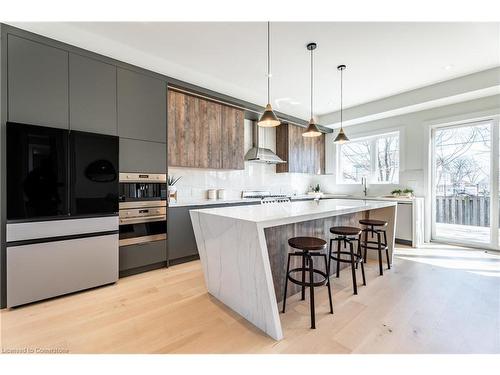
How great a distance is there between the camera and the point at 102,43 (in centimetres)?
267

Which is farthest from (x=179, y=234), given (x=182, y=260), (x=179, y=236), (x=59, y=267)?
(x=59, y=267)

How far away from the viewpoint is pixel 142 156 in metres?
2.95

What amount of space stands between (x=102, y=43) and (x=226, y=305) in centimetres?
318

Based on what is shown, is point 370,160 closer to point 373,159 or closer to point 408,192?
point 373,159

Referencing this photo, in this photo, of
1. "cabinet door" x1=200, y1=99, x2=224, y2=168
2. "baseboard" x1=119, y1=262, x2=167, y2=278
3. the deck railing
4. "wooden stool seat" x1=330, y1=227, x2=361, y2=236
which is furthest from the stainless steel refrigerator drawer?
the deck railing

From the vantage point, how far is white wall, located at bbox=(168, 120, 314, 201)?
3.95 metres

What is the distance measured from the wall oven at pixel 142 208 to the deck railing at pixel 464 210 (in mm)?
5036

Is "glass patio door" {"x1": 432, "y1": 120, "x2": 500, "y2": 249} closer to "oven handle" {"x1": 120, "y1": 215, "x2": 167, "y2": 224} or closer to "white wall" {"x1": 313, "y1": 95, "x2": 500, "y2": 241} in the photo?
"white wall" {"x1": 313, "y1": 95, "x2": 500, "y2": 241}

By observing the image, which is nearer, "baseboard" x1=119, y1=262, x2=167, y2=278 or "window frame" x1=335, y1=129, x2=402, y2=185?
"baseboard" x1=119, y1=262, x2=167, y2=278

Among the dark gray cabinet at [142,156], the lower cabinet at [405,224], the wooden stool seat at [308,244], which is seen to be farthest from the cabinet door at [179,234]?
Answer: the lower cabinet at [405,224]

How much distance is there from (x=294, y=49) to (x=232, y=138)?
1.71 metres

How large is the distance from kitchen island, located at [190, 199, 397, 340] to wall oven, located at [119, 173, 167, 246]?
1056mm
